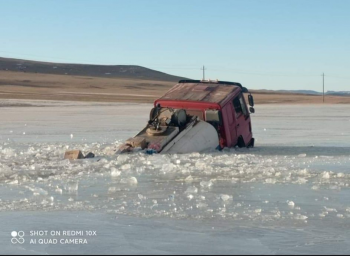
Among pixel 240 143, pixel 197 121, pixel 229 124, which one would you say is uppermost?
pixel 197 121

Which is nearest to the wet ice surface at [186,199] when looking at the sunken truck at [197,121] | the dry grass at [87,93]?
the sunken truck at [197,121]

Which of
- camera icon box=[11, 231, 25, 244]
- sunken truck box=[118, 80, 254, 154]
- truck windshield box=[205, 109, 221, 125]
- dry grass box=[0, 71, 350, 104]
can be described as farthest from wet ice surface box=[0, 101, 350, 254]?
dry grass box=[0, 71, 350, 104]

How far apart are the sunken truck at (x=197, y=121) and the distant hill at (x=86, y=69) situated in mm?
142387

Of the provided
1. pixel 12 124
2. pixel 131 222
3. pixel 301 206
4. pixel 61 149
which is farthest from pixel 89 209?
pixel 12 124

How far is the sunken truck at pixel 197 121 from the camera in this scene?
15773 millimetres

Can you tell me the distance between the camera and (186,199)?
9445mm

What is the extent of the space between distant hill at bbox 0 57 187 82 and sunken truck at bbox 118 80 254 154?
142 metres

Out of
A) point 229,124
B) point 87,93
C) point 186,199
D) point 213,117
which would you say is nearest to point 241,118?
point 229,124

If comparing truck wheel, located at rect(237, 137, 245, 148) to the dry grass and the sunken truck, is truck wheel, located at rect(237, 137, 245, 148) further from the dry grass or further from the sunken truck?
the dry grass

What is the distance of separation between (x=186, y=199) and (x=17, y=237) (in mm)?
3026

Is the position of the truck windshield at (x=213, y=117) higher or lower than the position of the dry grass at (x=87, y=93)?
higher

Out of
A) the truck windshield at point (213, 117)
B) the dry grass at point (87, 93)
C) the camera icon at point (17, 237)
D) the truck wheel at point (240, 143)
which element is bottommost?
the dry grass at point (87, 93)

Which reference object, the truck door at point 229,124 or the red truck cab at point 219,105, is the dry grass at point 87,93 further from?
the truck door at point 229,124

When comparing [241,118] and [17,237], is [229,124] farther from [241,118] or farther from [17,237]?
[17,237]
